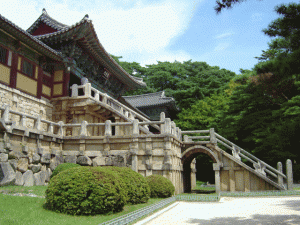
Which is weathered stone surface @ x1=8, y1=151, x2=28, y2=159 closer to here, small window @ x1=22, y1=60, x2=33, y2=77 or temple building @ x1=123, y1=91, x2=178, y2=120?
small window @ x1=22, y1=60, x2=33, y2=77

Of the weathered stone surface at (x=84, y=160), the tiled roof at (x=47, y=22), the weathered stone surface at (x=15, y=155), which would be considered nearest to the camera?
the weathered stone surface at (x=15, y=155)

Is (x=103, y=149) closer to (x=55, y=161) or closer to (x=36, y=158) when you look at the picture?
(x=55, y=161)

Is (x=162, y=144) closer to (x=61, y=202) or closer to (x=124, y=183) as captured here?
(x=124, y=183)

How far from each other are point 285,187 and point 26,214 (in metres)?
18.0

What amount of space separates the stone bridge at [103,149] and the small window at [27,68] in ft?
9.06

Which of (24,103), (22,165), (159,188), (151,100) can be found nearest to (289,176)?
(159,188)

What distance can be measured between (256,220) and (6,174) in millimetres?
9874

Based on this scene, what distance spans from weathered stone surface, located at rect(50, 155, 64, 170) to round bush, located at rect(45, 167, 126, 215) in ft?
Result: 23.2

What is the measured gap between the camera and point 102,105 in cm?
1981

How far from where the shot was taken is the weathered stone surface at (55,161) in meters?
16.0

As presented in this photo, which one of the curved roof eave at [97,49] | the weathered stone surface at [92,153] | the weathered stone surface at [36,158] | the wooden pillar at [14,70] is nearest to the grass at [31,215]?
the weathered stone surface at [36,158]

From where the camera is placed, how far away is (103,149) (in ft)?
56.7

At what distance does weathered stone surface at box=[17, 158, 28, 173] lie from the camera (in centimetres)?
1346

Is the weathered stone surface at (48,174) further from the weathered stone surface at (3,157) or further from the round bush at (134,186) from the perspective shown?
the round bush at (134,186)
